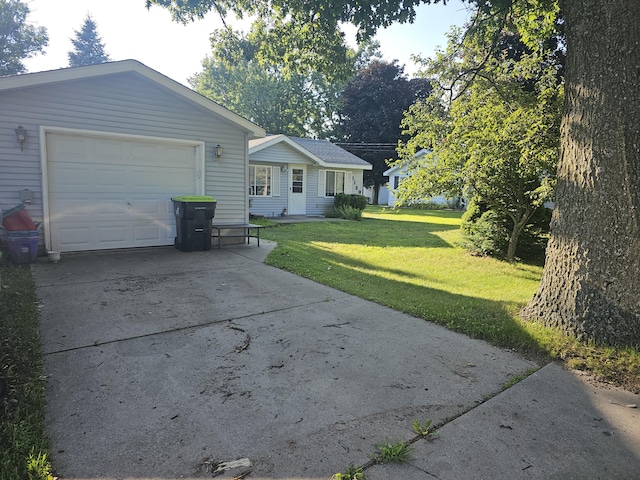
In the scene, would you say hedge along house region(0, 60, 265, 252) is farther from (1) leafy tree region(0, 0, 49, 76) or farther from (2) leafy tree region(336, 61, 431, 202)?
(2) leafy tree region(336, 61, 431, 202)

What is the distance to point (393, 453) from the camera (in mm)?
2279

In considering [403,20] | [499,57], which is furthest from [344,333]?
[499,57]

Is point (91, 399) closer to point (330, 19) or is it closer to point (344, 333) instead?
point (344, 333)

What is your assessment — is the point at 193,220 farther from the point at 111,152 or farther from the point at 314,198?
the point at 314,198

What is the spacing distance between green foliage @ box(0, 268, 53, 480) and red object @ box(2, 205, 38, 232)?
8.32ft

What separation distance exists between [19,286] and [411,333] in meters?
5.22

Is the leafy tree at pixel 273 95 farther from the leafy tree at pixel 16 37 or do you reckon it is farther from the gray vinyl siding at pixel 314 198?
the gray vinyl siding at pixel 314 198

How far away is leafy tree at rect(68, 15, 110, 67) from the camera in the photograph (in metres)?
41.9

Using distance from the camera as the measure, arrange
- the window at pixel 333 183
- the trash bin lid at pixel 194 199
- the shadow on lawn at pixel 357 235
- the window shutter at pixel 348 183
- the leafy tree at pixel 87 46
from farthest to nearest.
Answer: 1. the leafy tree at pixel 87 46
2. the window shutter at pixel 348 183
3. the window at pixel 333 183
4. the shadow on lawn at pixel 357 235
5. the trash bin lid at pixel 194 199

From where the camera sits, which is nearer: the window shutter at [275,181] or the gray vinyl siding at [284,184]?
the gray vinyl siding at [284,184]

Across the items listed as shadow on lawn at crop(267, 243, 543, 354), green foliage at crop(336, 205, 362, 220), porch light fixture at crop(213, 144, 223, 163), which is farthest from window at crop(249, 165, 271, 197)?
shadow on lawn at crop(267, 243, 543, 354)

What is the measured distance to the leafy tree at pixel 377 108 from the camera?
37.0 m

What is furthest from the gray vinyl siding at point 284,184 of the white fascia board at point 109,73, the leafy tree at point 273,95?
the leafy tree at point 273,95

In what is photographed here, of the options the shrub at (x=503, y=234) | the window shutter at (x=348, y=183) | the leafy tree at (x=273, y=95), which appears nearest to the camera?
the shrub at (x=503, y=234)
